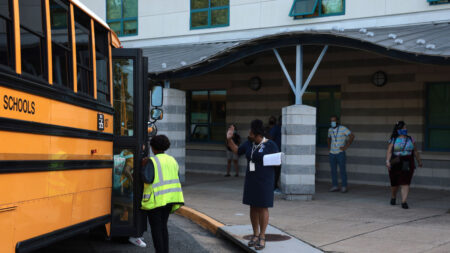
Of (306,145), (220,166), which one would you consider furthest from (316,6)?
(220,166)

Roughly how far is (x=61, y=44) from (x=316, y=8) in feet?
34.6

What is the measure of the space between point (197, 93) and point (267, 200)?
1159 centimetres

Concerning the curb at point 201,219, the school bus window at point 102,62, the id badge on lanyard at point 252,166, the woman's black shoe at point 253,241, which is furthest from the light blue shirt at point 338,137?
the school bus window at point 102,62

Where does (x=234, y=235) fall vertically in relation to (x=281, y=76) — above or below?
below

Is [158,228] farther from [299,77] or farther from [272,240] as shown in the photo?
[299,77]

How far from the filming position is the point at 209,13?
16922mm

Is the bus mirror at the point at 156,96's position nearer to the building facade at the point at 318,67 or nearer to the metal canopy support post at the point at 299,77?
the building facade at the point at 318,67

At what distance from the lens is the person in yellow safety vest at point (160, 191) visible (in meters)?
6.07

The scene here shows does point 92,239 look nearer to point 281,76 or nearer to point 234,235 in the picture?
point 234,235

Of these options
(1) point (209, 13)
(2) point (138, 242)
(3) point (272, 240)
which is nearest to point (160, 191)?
(2) point (138, 242)

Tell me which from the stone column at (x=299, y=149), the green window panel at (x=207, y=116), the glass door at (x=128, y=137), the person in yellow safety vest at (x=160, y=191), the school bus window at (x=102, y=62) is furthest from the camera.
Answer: the green window panel at (x=207, y=116)

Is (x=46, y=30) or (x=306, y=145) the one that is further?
(x=306, y=145)

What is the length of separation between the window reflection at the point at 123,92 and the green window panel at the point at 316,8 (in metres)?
8.78

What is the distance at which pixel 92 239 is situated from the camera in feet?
25.9
